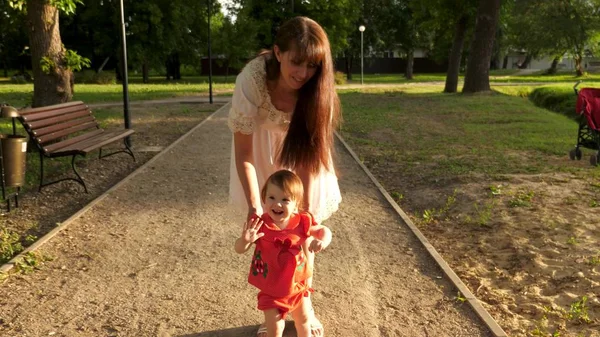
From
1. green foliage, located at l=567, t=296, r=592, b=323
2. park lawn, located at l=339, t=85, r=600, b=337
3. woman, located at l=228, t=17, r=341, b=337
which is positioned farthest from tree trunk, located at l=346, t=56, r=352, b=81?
woman, located at l=228, t=17, r=341, b=337

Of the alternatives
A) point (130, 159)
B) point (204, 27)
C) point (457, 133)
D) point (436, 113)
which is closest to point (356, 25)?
point (204, 27)

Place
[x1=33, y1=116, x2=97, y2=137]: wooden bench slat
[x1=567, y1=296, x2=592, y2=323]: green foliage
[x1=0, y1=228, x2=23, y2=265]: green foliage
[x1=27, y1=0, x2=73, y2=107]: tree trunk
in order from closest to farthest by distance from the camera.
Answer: [x1=567, y1=296, x2=592, y2=323]: green foliage → [x1=0, y1=228, x2=23, y2=265]: green foliage → [x1=33, y1=116, x2=97, y2=137]: wooden bench slat → [x1=27, y1=0, x2=73, y2=107]: tree trunk

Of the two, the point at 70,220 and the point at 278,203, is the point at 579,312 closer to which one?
the point at 278,203

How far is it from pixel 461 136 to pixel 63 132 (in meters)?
8.21

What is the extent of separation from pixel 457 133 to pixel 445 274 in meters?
9.39

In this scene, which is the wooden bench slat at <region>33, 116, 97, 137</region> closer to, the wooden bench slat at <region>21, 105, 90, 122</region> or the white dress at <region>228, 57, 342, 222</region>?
the wooden bench slat at <region>21, 105, 90, 122</region>

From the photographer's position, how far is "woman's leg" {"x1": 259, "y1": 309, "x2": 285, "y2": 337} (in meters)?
3.44

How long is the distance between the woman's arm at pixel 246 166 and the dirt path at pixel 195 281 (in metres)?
0.61

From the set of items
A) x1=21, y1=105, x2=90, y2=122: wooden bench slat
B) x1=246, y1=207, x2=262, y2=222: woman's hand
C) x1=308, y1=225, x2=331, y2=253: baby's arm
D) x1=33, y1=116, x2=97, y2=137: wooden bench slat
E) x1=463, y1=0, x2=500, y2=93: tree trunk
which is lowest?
x1=308, y1=225, x2=331, y2=253: baby's arm

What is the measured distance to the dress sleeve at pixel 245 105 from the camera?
345 centimetres

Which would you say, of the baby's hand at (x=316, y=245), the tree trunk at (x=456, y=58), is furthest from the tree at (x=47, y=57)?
the tree trunk at (x=456, y=58)

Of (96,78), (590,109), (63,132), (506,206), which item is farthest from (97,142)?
(96,78)

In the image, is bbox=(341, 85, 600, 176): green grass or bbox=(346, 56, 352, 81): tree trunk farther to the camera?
bbox=(346, 56, 352, 81): tree trunk

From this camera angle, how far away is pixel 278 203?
3268 millimetres
